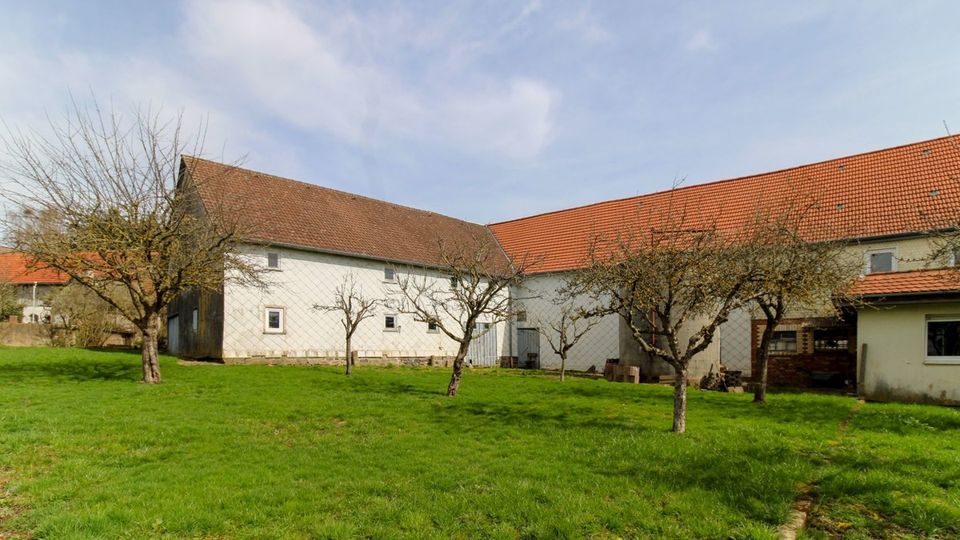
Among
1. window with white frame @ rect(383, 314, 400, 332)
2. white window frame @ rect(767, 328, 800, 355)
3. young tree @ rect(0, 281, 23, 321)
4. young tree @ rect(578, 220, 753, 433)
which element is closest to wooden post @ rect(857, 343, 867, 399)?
white window frame @ rect(767, 328, 800, 355)

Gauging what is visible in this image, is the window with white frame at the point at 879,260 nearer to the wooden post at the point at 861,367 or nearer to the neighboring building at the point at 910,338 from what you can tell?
the neighboring building at the point at 910,338

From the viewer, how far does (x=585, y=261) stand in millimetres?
19688

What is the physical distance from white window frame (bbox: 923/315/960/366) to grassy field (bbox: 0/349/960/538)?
8.89ft

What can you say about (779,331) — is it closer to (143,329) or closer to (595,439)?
(595,439)

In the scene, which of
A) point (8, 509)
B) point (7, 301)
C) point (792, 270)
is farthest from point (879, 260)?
point (7, 301)

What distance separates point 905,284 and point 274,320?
20.5 metres

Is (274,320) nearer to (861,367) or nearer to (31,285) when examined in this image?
(861,367)

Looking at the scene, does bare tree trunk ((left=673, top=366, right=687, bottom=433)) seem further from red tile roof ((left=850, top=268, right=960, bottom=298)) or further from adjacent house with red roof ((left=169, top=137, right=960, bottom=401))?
red tile roof ((left=850, top=268, right=960, bottom=298))

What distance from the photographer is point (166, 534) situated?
5.23 m

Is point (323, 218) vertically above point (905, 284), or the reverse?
point (323, 218)

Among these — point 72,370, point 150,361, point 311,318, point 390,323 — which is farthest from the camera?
point 390,323

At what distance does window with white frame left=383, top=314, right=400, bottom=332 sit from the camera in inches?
960

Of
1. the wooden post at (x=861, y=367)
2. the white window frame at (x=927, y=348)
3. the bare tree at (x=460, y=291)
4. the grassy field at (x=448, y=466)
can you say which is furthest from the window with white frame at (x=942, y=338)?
the bare tree at (x=460, y=291)

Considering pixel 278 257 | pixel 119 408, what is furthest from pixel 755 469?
pixel 278 257
